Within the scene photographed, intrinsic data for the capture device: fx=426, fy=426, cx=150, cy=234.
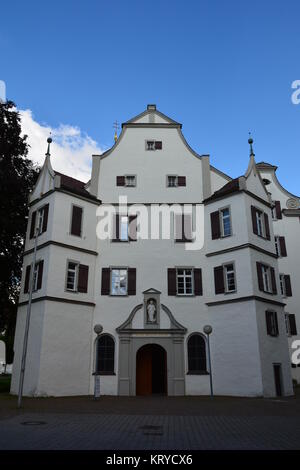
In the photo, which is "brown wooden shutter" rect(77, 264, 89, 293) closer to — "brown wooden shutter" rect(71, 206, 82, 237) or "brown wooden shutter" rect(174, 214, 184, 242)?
"brown wooden shutter" rect(71, 206, 82, 237)

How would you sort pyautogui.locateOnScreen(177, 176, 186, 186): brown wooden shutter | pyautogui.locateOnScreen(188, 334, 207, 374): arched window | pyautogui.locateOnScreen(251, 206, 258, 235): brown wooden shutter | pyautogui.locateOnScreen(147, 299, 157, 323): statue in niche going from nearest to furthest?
1. pyautogui.locateOnScreen(188, 334, 207, 374): arched window
2. pyautogui.locateOnScreen(147, 299, 157, 323): statue in niche
3. pyautogui.locateOnScreen(251, 206, 258, 235): brown wooden shutter
4. pyautogui.locateOnScreen(177, 176, 186, 186): brown wooden shutter

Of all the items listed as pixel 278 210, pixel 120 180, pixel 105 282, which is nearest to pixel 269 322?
pixel 105 282

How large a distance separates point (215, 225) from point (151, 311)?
6641 mm

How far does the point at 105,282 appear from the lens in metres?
26.3

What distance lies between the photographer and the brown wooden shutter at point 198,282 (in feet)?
85.9

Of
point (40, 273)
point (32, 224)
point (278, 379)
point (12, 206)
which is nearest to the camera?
point (278, 379)

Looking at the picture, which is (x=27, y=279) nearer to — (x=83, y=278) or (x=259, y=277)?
(x=83, y=278)

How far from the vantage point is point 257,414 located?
49.0 feet

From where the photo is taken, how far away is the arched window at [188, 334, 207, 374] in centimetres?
2469

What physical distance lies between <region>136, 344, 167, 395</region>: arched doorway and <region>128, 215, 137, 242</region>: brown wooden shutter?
6740 mm

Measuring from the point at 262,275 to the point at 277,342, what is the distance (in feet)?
12.8

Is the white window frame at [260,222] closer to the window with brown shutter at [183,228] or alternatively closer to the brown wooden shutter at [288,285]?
the window with brown shutter at [183,228]

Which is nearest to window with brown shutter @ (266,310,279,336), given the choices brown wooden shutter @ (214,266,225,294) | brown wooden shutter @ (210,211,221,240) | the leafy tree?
brown wooden shutter @ (214,266,225,294)
